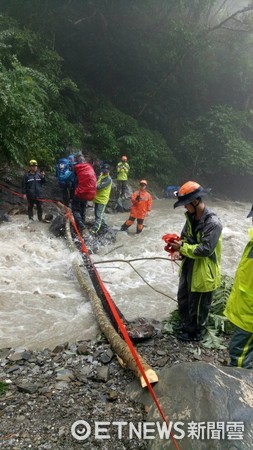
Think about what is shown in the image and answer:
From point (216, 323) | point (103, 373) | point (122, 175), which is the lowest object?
point (122, 175)

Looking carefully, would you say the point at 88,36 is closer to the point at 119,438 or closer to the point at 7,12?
the point at 7,12

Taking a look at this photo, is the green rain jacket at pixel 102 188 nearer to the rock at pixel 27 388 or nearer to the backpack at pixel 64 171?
the backpack at pixel 64 171

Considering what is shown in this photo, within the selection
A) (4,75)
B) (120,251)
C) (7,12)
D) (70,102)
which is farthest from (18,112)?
→ (7,12)

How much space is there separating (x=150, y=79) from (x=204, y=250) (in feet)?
64.5

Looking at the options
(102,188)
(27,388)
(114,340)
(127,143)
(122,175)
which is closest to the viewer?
(27,388)

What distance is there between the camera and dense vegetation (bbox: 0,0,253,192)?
16.5 meters

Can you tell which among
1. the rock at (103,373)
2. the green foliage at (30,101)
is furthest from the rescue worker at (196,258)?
the green foliage at (30,101)

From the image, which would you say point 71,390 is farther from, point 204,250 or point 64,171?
point 64,171

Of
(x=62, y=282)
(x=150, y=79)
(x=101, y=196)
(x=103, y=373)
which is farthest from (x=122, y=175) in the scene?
(x=103, y=373)

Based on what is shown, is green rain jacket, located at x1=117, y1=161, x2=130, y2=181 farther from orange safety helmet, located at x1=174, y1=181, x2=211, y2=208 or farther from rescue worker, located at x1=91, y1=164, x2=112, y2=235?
orange safety helmet, located at x1=174, y1=181, x2=211, y2=208

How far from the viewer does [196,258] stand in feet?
13.6

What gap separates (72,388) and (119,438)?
0.81m

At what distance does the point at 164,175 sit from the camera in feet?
62.1

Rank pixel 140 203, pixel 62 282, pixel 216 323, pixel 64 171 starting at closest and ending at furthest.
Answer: pixel 216 323, pixel 62 282, pixel 140 203, pixel 64 171
